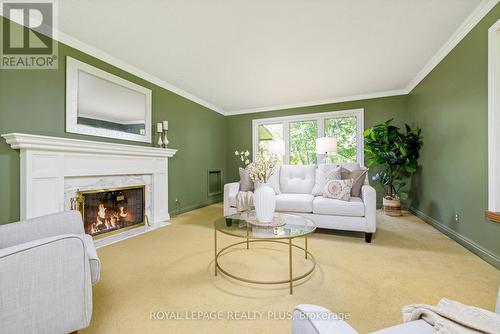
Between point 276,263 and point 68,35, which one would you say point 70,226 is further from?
point 68,35

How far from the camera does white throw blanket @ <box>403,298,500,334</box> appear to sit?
0.60m

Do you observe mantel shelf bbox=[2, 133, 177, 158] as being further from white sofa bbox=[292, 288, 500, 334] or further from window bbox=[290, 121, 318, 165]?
window bbox=[290, 121, 318, 165]

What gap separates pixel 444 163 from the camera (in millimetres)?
2885

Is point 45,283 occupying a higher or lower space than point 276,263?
higher

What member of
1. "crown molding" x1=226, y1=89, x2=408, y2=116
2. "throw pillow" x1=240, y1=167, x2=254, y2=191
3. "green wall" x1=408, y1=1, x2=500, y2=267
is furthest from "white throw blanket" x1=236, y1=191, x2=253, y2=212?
"crown molding" x1=226, y1=89, x2=408, y2=116

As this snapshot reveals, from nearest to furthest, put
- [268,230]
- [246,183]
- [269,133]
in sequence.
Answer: [268,230], [246,183], [269,133]

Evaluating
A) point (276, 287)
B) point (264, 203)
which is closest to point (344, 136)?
point (264, 203)

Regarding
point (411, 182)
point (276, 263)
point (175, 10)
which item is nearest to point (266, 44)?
point (175, 10)

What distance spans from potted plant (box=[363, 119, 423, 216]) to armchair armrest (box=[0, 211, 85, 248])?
4.21 metres

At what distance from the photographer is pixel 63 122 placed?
245cm

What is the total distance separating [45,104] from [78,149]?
0.54 m

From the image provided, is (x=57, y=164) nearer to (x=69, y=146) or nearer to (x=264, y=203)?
(x=69, y=146)

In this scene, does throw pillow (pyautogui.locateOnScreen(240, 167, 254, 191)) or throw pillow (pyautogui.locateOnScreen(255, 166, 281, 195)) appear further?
throw pillow (pyautogui.locateOnScreen(255, 166, 281, 195))

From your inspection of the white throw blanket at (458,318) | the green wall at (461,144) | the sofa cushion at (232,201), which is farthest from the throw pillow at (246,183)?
the white throw blanket at (458,318)
